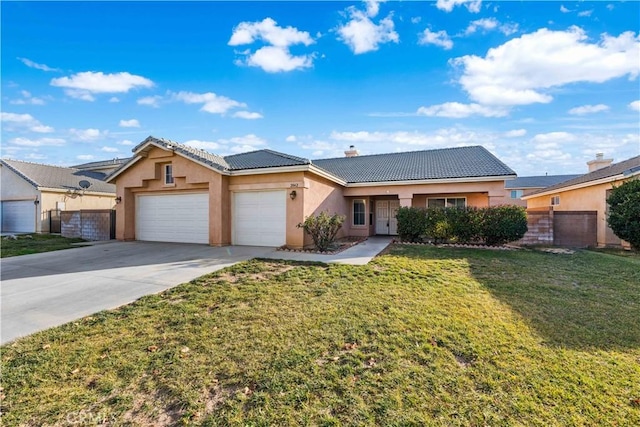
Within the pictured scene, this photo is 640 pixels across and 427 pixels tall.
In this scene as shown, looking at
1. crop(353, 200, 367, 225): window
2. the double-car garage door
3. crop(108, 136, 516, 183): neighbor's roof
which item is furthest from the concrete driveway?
crop(353, 200, 367, 225): window

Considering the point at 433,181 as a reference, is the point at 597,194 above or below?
below

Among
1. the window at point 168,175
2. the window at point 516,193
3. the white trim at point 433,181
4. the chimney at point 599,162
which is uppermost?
the chimney at point 599,162

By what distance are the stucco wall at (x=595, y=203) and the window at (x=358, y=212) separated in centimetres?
1096

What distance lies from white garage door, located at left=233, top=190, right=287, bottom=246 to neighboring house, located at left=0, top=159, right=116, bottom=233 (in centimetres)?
1624

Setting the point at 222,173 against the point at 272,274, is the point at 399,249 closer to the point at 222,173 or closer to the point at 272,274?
the point at 272,274

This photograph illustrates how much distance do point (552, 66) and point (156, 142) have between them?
53.9ft

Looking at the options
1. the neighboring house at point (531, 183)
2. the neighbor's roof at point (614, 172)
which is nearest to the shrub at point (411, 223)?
the neighbor's roof at point (614, 172)

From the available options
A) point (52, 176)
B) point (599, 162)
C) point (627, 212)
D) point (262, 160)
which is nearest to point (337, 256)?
point (262, 160)

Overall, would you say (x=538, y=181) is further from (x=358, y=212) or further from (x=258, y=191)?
(x=258, y=191)

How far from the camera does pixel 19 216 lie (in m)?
20.5

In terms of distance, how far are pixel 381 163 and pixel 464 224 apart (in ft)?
26.7

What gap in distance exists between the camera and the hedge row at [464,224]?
11625 millimetres

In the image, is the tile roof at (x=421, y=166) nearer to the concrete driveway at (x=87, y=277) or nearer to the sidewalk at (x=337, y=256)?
the sidewalk at (x=337, y=256)

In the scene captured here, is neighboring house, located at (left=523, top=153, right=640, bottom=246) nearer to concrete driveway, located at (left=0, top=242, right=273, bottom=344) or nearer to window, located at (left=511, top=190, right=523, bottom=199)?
concrete driveway, located at (left=0, top=242, right=273, bottom=344)
